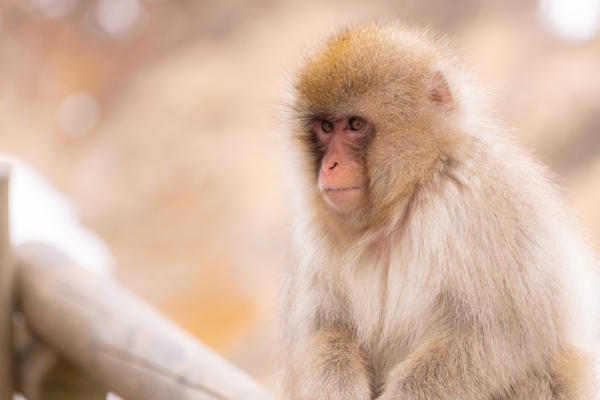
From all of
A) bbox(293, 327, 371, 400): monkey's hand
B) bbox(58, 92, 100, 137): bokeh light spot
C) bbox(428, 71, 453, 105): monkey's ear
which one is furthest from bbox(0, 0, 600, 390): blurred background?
bbox(428, 71, 453, 105): monkey's ear

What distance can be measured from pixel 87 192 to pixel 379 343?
772 cm

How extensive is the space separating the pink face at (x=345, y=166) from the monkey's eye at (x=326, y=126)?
0.05ft

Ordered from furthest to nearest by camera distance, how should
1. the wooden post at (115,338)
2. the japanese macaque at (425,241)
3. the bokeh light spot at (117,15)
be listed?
the bokeh light spot at (117,15) → the wooden post at (115,338) → the japanese macaque at (425,241)

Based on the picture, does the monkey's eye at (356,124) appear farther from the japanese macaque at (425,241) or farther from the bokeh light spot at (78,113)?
the bokeh light spot at (78,113)

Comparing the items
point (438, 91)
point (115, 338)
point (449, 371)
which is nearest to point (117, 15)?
point (115, 338)

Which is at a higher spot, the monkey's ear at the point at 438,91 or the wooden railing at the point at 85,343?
the monkey's ear at the point at 438,91

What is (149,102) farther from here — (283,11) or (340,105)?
(340,105)

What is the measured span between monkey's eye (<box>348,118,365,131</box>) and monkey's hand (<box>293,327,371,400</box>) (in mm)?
685

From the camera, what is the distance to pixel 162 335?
9.73 feet

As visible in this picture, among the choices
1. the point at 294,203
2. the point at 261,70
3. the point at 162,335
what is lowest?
the point at 162,335

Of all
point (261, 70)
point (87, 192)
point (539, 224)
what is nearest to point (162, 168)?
point (87, 192)

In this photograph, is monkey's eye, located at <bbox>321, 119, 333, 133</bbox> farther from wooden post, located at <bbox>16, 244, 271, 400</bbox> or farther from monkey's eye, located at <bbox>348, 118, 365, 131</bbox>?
wooden post, located at <bbox>16, 244, 271, 400</bbox>

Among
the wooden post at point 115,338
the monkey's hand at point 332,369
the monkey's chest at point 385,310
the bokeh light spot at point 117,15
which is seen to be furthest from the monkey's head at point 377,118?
the bokeh light spot at point 117,15

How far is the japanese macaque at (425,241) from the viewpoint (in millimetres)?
2451
